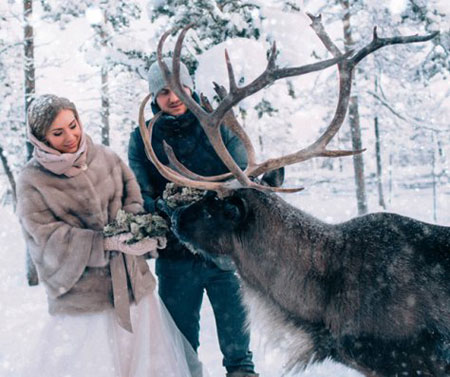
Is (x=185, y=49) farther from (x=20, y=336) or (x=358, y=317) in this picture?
(x=358, y=317)

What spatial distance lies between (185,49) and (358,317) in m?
5.95

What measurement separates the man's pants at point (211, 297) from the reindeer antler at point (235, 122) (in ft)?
2.03

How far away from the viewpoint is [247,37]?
775cm

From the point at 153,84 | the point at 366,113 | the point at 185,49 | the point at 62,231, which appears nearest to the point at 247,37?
the point at 185,49

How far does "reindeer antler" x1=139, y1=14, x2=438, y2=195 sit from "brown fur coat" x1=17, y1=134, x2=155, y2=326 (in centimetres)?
42

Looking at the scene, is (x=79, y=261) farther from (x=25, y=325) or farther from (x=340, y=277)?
(x=25, y=325)

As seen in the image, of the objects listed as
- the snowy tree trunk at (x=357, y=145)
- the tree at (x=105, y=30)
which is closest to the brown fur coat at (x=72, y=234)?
the tree at (x=105, y=30)

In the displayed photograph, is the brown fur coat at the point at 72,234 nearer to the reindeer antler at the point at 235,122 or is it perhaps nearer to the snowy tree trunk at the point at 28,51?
the reindeer antler at the point at 235,122

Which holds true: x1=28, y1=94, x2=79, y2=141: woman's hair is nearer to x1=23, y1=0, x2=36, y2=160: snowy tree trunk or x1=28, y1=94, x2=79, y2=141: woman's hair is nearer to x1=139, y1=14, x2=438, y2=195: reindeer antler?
x1=139, y1=14, x2=438, y2=195: reindeer antler

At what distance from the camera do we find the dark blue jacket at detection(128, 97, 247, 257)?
3.16 m

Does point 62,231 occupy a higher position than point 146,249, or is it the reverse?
point 62,231

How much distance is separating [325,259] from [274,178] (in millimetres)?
614

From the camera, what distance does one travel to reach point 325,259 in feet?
8.89

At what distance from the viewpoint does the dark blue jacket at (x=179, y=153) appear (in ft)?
10.4
